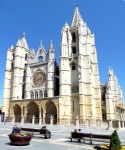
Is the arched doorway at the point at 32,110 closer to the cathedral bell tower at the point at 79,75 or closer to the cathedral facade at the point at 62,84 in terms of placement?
the cathedral facade at the point at 62,84

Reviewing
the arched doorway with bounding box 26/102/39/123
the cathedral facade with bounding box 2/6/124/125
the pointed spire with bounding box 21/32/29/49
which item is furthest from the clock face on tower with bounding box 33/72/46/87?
the pointed spire with bounding box 21/32/29/49

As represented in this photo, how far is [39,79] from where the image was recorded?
145 ft

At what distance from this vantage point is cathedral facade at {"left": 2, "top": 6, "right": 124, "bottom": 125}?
1474 inches

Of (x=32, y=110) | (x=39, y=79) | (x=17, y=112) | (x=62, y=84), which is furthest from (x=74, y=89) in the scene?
(x=17, y=112)

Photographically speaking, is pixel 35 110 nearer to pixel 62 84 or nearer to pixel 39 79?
pixel 39 79

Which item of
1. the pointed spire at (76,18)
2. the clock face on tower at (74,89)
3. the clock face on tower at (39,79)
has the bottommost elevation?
the clock face on tower at (74,89)

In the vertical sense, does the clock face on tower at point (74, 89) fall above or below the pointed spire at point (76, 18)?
below

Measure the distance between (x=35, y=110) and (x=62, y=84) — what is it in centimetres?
962

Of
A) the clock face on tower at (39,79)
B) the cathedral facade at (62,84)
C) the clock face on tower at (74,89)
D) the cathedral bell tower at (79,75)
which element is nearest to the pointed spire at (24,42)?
the cathedral facade at (62,84)

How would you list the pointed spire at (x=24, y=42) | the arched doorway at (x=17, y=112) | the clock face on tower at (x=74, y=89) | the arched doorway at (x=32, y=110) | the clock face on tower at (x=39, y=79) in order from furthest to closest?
the pointed spire at (x=24, y=42)
the clock face on tower at (x=39, y=79)
the arched doorway at (x=17, y=112)
the arched doorway at (x=32, y=110)
the clock face on tower at (x=74, y=89)

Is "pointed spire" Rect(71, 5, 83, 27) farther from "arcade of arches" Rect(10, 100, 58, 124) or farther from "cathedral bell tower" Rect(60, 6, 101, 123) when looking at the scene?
"arcade of arches" Rect(10, 100, 58, 124)

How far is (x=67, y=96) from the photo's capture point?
125 feet

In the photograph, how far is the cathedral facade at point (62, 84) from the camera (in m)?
37.4

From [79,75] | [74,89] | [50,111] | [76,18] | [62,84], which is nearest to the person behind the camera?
[79,75]
